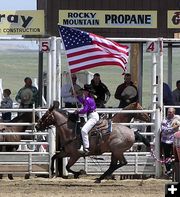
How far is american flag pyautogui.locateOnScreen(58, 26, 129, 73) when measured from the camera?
782 inches

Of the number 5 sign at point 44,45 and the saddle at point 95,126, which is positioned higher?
the number 5 sign at point 44,45

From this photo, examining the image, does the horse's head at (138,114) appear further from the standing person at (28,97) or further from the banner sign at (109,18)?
the banner sign at (109,18)

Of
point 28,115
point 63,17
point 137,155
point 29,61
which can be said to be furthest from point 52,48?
point 29,61

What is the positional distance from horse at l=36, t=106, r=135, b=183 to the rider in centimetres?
24

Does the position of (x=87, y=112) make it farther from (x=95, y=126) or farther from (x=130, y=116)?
(x=130, y=116)

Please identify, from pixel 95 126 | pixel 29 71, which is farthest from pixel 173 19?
pixel 29 71

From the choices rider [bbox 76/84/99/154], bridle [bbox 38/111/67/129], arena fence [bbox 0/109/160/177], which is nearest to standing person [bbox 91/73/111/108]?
arena fence [bbox 0/109/160/177]

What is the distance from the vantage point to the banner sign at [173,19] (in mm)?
25906

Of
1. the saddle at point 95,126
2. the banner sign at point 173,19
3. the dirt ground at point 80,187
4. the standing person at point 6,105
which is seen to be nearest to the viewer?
the dirt ground at point 80,187

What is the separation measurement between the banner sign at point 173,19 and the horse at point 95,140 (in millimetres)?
6932

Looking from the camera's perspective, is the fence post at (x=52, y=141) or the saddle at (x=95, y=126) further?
the fence post at (x=52, y=141)

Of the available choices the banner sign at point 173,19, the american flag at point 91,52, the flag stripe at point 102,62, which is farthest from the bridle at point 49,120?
the banner sign at point 173,19

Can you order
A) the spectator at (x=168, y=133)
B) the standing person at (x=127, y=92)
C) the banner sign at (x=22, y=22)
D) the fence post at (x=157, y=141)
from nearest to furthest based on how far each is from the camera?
the spectator at (x=168, y=133) → the fence post at (x=157, y=141) → the standing person at (x=127, y=92) → the banner sign at (x=22, y=22)

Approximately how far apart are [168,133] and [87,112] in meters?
2.44
